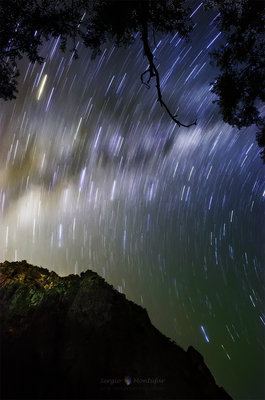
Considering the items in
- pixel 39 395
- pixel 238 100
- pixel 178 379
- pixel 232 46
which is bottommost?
pixel 178 379

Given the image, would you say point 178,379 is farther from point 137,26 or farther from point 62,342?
point 137,26

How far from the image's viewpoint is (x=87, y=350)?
7.93m

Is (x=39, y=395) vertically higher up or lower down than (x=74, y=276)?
lower down

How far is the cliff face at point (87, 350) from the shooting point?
715 cm

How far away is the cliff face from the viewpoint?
23.5ft

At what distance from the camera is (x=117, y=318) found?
8.76 m

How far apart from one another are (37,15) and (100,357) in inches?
421

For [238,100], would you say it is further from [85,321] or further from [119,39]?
[85,321]

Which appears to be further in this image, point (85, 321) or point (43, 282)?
point (43, 282)

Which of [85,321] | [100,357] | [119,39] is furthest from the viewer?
[85,321]

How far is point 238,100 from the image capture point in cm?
800

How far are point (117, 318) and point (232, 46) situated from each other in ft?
33.7

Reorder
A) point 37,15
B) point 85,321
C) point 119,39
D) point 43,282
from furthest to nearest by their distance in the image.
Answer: point 43,282 → point 85,321 → point 119,39 → point 37,15

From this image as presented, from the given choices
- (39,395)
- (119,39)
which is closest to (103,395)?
(39,395)
